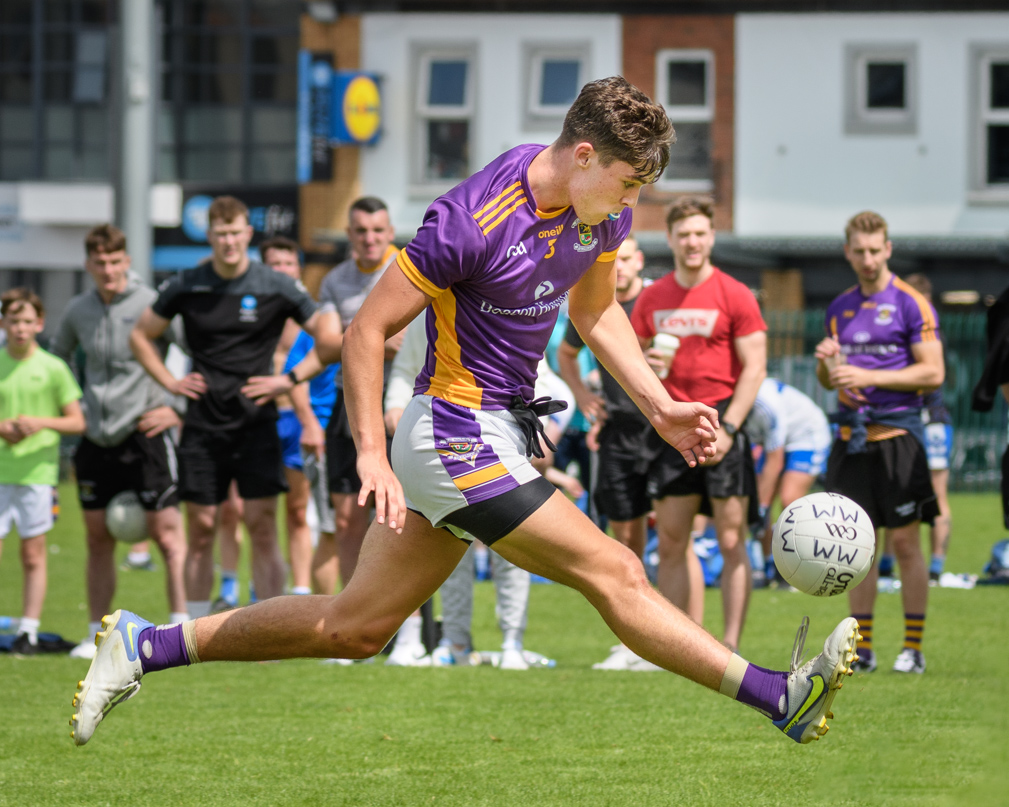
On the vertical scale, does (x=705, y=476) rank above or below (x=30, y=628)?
above

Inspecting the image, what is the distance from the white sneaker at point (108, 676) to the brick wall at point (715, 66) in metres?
19.2

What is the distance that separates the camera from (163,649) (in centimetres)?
472

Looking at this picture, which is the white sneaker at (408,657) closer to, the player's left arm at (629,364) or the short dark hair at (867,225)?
the short dark hair at (867,225)

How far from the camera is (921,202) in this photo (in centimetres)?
2306

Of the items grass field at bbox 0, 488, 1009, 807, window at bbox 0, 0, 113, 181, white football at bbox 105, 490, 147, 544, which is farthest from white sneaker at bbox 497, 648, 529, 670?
window at bbox 0, 0, 113, 181

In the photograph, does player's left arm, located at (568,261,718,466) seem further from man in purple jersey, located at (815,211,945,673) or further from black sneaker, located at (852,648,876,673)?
black sneaker, located at (852,648,876,673)

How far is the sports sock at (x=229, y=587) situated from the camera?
10172 millimetres

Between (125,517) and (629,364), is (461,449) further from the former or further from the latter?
(125,517)

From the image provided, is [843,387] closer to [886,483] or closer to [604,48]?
[886,483]

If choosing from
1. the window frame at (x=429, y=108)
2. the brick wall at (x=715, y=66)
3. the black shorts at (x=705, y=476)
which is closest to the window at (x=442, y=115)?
the window frame at (x=429, y=108)

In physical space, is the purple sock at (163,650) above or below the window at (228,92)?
below

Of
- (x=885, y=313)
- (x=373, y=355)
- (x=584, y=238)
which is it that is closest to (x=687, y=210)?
(x=885, y=313)

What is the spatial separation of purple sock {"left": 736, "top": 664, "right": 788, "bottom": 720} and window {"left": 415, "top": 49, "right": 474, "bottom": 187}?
20434 mm

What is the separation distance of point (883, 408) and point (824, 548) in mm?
2773
